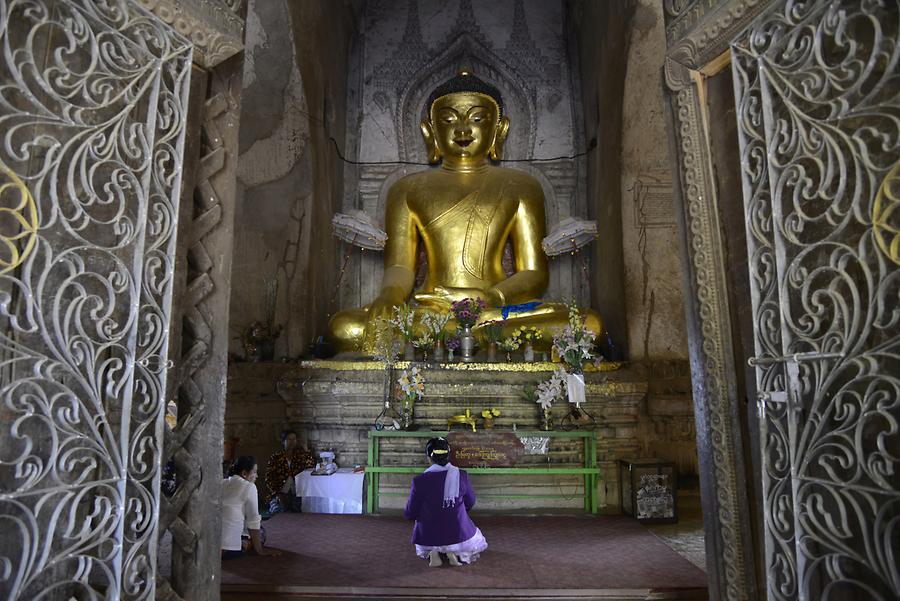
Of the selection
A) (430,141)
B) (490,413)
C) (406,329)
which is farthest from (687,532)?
(430,141)

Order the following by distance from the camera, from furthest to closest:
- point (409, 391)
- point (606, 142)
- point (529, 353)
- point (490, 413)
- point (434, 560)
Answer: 1. point (606, 142)
2. point (529, 353)
3. point (490, 413)
4. point (409, 391)
5. point (434, 560)

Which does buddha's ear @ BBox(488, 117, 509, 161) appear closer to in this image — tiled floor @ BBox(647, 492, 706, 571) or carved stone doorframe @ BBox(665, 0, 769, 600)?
tiled floor @ BBox(647, 492, 706, 571)

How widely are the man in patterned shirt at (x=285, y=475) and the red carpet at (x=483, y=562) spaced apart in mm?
351

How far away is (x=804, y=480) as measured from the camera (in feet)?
6.40

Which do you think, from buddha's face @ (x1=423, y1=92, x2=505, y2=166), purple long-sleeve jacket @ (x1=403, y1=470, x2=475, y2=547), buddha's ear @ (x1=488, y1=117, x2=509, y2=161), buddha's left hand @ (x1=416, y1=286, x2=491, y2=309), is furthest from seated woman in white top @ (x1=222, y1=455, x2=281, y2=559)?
buddha's ear @ (x1=488, y1=117, x2=509, y2=161)

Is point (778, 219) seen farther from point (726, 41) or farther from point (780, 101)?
point (726, 41)

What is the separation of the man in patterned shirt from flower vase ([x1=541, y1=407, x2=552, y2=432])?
2022 millimetres

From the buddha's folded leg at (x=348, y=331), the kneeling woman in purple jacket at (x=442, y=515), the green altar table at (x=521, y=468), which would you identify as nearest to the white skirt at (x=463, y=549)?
the kneeling woman in purple jacket at (x=442, y=515)

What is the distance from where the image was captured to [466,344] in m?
5.98

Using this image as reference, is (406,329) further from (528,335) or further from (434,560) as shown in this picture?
(434,560)

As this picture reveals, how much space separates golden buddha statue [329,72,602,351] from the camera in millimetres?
7766

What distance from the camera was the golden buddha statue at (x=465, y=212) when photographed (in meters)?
7.77

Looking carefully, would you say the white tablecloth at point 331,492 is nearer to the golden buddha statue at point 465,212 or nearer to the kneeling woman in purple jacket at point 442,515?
the kneeling woman in purple jacket at point 442,515

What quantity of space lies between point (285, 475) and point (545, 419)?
2256mm
